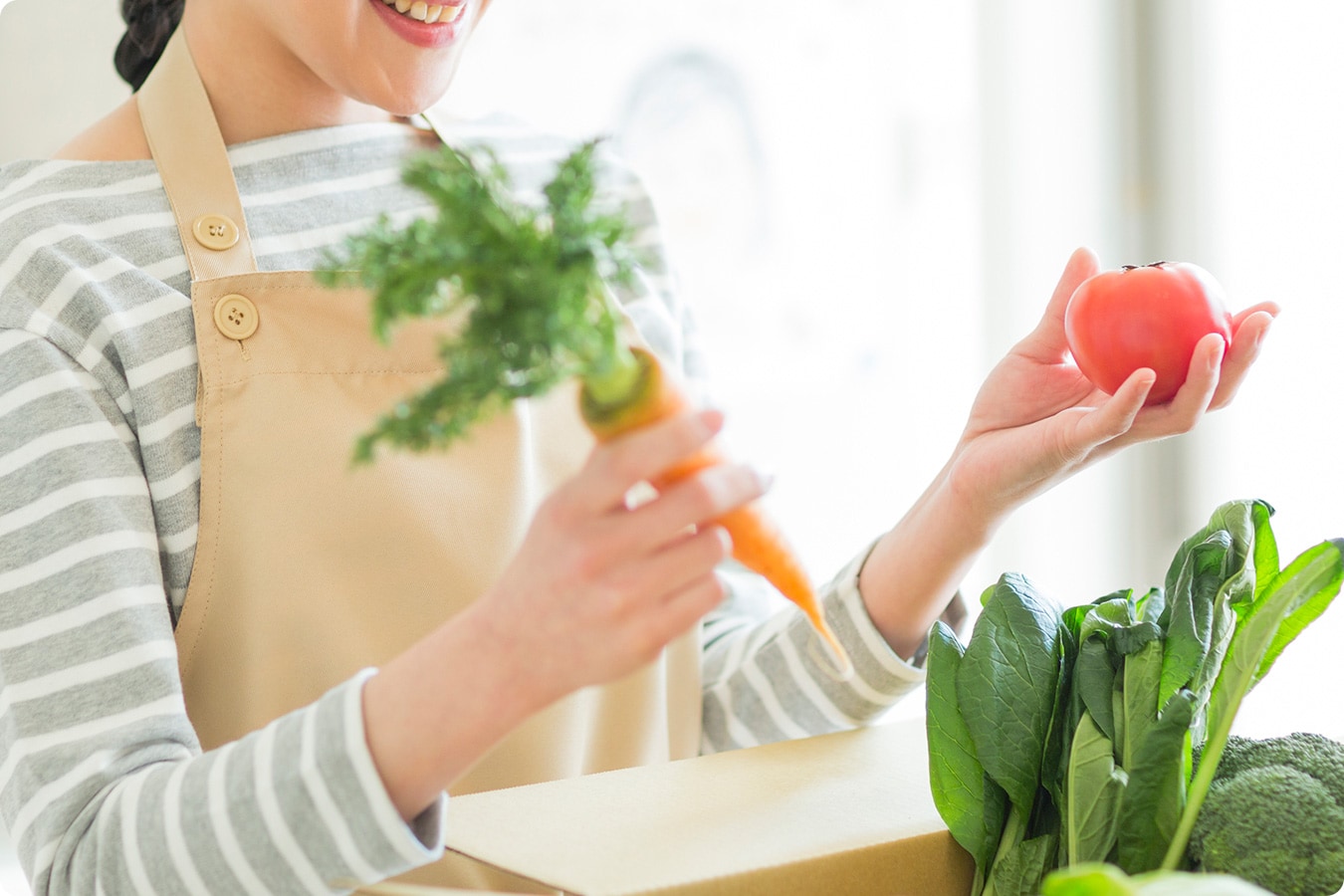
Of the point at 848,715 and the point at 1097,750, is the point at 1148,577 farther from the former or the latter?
the point at 1097,750

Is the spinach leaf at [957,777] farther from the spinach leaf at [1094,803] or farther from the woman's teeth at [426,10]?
the woman's teeth at [426,10]

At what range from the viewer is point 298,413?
87 centimetres

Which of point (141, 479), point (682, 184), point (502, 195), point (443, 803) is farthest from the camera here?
point (682, 184)

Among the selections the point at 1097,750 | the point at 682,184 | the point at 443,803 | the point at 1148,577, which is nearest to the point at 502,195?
the point at 443,803

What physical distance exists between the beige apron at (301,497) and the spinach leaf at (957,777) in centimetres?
33

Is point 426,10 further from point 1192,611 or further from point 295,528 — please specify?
point 1192,611

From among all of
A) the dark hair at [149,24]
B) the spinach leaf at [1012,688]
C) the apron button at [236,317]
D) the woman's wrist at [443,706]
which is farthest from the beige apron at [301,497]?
the spinach leaf at [1012,688]

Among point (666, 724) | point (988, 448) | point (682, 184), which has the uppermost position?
point (682, 184)

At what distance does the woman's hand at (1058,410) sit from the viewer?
2.39 ft

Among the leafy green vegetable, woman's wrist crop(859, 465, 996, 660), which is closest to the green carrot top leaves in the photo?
the leafy green vegetable

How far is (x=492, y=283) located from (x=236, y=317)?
1.65 feet

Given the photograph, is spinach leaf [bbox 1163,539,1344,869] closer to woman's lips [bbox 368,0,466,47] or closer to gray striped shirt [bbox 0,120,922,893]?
gray striped shirt [bbox 0,120,922,893]

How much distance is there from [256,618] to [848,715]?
0.48m

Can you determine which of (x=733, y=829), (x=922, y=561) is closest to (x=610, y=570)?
(x=733, y=829)
